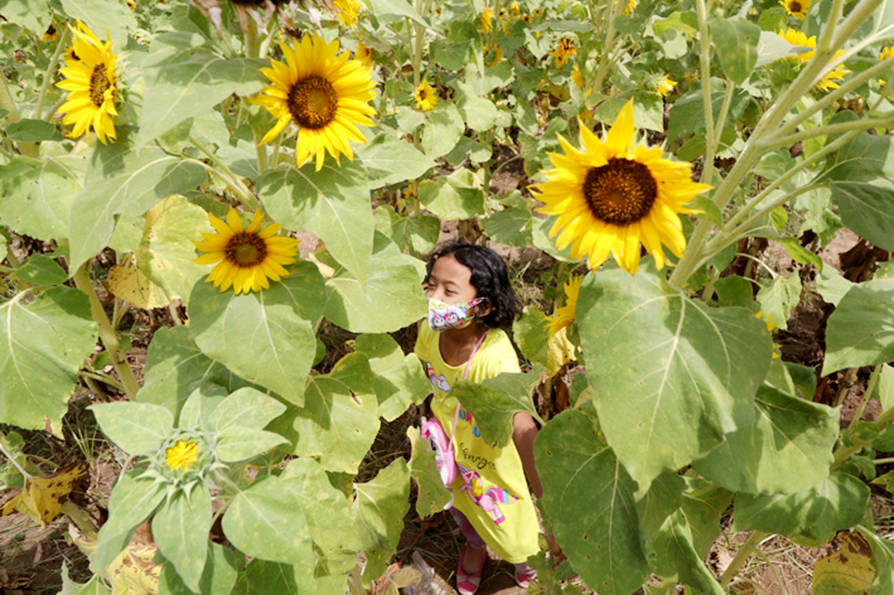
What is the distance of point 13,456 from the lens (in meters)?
2.07

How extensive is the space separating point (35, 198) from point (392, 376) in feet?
3.60

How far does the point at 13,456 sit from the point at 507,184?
4.23 meters

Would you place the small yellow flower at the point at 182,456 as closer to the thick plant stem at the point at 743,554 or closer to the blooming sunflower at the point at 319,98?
the blooming sunflower at the point at 319,98

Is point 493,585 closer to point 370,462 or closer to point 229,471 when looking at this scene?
point 370,462

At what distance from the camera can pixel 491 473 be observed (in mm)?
2549

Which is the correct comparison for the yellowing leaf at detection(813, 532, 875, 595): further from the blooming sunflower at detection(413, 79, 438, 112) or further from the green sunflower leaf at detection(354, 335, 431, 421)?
the blooming sunflower at detection(413, 79, 438, 112)

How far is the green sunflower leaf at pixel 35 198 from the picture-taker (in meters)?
1.44

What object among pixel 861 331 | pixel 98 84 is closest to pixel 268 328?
pixel 98 84

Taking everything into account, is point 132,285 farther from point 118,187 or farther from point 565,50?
point 565,50

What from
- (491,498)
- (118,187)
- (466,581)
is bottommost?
(466,581)

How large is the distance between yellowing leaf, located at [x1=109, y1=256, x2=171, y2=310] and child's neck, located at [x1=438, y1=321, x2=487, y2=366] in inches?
50.7

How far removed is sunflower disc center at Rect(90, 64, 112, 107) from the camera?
111 centimetres

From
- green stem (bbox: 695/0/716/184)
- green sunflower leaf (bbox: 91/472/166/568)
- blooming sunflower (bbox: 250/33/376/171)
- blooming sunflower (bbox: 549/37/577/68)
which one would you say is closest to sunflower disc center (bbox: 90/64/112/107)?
blooming sunflower (bbox: 250/33/376/171)

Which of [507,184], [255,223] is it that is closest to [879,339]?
[255,223]
